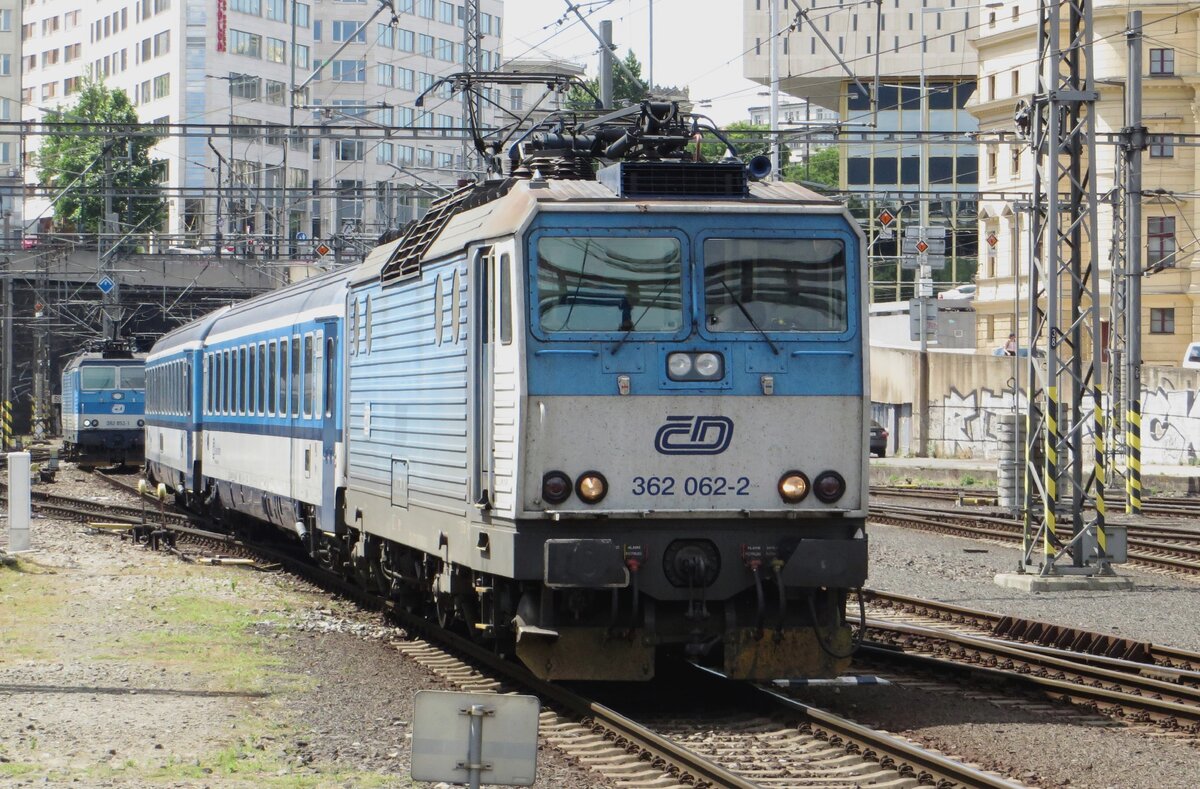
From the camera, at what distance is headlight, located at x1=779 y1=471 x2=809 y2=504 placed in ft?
35.4

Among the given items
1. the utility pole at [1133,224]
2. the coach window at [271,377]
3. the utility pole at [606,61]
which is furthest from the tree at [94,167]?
the coach window at [271,377]

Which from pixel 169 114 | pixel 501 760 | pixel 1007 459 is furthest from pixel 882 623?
pixel 169 114

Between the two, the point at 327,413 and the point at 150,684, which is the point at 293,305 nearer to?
the point at 327,413

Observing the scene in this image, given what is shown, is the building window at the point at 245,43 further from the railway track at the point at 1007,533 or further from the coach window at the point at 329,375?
the coach window at the point at 329,375

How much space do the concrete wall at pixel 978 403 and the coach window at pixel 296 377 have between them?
75.5ft

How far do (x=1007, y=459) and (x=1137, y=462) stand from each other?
3361mm

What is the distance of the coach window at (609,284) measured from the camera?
10.6 meters

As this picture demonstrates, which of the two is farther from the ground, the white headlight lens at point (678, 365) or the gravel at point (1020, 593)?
the white headlight lens at point (678, 365)

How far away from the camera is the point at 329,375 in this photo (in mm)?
16859

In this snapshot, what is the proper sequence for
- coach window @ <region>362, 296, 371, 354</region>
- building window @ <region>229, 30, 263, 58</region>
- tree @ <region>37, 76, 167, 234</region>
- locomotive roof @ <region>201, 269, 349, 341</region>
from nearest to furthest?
coach window @ <region>362, 296, 371, 354</region>
locomotive roof @ <region>201, 269, 349, 341</region>
tree @ <region>37, 76, 167, 234</region>
building window @ <region>229, 30, 263, 58</region>

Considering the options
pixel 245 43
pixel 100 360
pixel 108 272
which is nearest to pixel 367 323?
pixel 100 360

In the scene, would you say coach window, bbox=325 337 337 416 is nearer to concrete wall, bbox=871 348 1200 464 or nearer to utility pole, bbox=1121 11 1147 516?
utility pole, bbox=1121 11 1147 516

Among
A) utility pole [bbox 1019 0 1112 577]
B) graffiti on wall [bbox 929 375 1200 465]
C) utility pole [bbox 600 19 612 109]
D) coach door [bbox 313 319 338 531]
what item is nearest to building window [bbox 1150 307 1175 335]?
graffiti on wall [bbox 929 375 1200 465]

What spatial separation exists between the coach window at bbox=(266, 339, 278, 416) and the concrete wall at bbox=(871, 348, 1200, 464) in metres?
21.7
